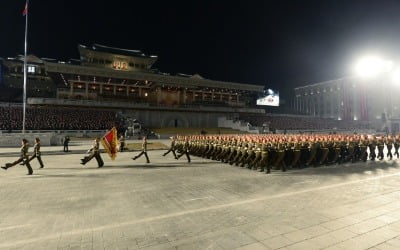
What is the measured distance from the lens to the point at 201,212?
5871mm

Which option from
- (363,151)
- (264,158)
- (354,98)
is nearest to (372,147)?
(363,151)

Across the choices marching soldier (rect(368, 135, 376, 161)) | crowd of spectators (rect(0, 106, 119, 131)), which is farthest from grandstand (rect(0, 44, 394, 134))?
marching soldier (rect(368, 135, 376, 161))

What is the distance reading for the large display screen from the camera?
256 ft

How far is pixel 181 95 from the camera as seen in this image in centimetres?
5622

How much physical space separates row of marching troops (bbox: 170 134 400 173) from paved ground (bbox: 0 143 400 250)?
1.65 meters

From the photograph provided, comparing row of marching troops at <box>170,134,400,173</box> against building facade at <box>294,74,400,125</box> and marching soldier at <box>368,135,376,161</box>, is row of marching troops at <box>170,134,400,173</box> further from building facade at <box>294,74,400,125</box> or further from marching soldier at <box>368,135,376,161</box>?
building facade at <box>294,74,400,125</box>

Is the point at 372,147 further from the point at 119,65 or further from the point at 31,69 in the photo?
the point at 31,69

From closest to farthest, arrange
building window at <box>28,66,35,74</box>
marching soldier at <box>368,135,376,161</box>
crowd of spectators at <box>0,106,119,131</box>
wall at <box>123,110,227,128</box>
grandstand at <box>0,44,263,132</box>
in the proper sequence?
1. marching soldier at <box>368,135,376,161</box>
2. crowd of spectators at <box>0,106,119,131</box>
3. grandstand at <box>0,44,263,132</box>
4. wall at <box>123,110,227,128</box>
5. building window at <box>28,66,35,74</box>

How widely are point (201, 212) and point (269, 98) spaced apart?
251 ft

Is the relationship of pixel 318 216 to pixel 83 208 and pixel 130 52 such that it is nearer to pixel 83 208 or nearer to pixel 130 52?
pixel 83 208

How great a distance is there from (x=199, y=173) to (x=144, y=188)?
3286mm

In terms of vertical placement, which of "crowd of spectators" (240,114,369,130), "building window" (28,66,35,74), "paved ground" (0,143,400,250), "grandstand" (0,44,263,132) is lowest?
"paved ground" (0,143,400,250)

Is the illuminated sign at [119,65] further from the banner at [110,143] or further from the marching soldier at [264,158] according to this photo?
the marching soldier at [264,158]

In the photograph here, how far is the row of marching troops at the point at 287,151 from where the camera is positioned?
11.7 metres
